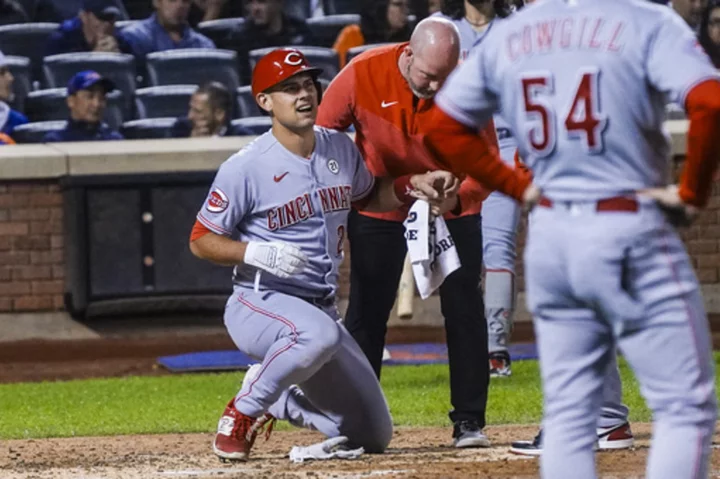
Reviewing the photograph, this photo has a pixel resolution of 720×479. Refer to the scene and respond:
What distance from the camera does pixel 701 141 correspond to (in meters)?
3.16

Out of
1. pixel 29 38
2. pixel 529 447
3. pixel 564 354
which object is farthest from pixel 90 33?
pixel 564 354

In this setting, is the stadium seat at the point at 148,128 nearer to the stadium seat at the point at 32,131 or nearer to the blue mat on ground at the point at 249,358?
the stadium seat at the point at 32,131

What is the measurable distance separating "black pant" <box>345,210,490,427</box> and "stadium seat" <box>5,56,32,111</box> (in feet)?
22.4

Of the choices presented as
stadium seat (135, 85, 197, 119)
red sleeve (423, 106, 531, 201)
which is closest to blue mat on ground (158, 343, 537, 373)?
stadium seat (135, 85, 197, 119)

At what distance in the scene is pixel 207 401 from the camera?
7660 millimetres

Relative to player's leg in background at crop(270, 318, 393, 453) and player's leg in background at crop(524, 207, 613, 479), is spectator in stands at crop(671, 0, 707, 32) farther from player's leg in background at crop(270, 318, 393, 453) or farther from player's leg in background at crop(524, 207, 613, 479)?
player's leg in background at crop(524, 207, 613, 479)

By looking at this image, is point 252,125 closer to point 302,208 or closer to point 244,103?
point 244,103

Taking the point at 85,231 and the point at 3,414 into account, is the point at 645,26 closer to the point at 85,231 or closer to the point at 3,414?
the point at 3,414

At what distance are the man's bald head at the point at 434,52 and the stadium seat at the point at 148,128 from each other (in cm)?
630

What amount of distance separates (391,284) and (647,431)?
1.24 meters

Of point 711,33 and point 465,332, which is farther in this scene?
point 711,33

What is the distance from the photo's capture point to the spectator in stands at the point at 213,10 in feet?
40.4

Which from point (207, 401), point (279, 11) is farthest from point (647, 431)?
point (279, 11)

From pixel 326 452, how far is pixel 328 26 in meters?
7.45
